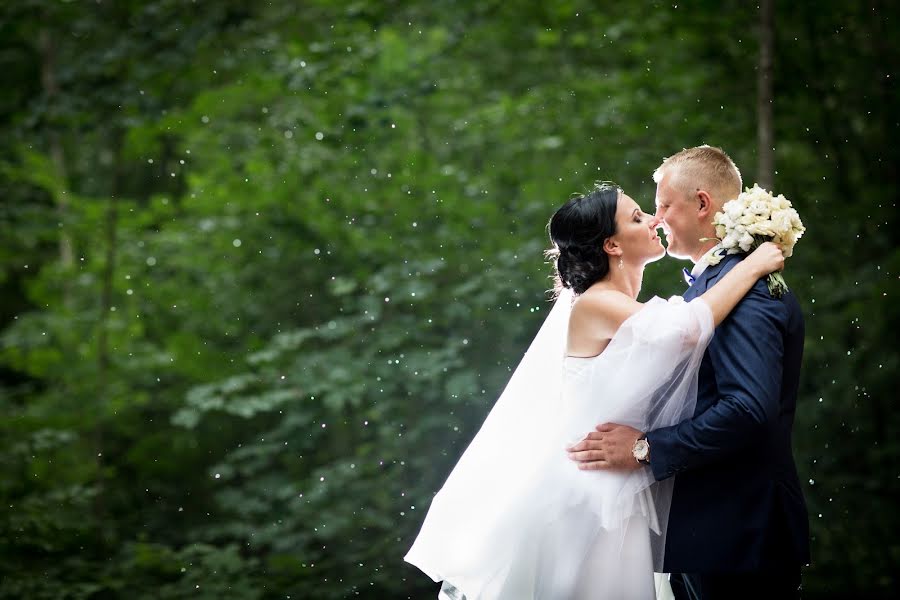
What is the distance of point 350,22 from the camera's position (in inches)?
269

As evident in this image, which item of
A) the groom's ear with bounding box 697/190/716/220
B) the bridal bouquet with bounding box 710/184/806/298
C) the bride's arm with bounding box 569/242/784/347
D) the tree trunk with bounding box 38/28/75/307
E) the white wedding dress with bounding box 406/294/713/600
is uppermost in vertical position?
the tree trunk with bounding box 38/28/75/307

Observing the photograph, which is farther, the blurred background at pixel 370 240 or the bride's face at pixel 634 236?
the blurred background at pixel 370 240

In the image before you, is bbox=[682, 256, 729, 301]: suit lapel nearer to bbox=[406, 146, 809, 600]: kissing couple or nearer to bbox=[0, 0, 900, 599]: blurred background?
bbox=[406, 146, 809, 600]: kissing couple

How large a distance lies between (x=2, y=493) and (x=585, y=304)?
5804mm

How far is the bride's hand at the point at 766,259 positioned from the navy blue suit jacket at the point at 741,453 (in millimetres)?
40

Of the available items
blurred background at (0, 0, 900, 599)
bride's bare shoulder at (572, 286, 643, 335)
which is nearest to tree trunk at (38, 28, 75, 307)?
blurred background at (0, 0, 900, 599)

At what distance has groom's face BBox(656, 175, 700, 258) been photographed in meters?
2.68

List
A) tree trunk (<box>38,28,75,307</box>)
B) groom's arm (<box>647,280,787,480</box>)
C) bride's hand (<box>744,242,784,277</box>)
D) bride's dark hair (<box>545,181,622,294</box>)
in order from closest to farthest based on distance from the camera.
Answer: groom's arm (<box>647,280,787,480</box>) → bride's hand (<box>744,242,784,277</box>) → bride's dark hair (<box>545,181,622,294</box>) → tree trunk (<box>38,28,75,307</box>)

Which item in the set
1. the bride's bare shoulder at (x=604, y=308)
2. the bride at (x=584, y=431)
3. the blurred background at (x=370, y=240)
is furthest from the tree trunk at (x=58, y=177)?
the bride's bare shoulder at (x=604, y=308)

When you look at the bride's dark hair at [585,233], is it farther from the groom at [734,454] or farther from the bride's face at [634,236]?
the groom at [734,454]

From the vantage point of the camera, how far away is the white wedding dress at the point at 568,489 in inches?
99.4

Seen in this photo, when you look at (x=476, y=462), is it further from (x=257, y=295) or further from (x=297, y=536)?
(x=257, y=295)

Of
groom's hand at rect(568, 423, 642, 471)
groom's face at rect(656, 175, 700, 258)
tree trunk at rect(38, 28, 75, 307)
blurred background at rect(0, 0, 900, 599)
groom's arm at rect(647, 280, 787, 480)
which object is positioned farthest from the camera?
tree trunk at rect(38, 28, 75, 307)

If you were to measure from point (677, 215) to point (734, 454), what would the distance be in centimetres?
74
